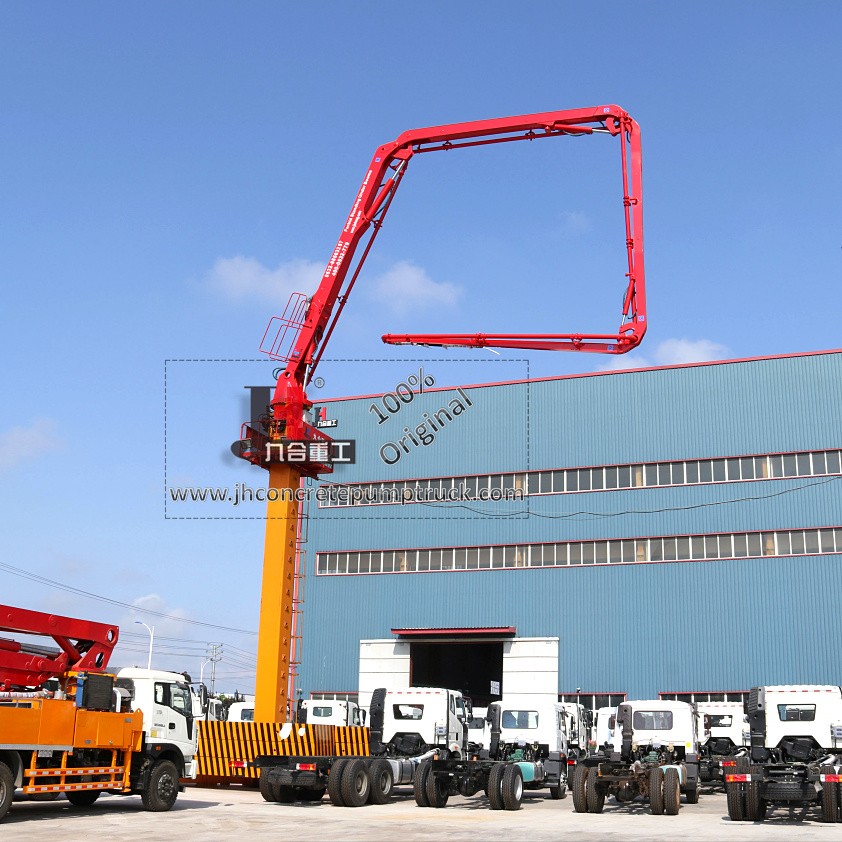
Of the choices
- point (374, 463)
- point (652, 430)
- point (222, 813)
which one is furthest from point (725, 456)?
point (222, 813)

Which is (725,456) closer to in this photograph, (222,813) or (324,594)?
(324,594)

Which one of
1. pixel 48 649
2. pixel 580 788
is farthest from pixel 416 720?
pixel 48 649

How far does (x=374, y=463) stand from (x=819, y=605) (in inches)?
788

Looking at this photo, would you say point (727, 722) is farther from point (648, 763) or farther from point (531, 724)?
point (648, 763)

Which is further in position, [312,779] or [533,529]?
[533,529]

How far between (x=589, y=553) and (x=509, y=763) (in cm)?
2118

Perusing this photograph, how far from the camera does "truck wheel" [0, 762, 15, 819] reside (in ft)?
54.2

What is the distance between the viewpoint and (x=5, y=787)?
16547mm

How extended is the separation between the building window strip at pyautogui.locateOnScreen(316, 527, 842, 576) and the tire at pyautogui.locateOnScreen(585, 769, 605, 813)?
2161 cm

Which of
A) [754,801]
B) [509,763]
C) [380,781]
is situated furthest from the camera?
[380,781]

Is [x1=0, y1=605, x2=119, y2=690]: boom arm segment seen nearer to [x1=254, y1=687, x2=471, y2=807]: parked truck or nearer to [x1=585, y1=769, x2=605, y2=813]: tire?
[x1=254, y1=687, x2=471, y2=807]: parked truck

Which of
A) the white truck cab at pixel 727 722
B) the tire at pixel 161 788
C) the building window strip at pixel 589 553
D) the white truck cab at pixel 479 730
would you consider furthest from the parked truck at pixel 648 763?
the building window strip at pixel 589 553

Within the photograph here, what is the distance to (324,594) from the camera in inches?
1855

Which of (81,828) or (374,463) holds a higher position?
(374,463)
